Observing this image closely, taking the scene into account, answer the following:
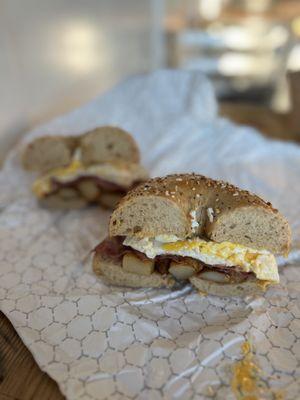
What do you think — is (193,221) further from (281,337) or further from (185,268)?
(281,337)

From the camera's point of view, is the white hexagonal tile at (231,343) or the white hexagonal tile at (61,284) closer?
the white hexagonal tile at (231,343)

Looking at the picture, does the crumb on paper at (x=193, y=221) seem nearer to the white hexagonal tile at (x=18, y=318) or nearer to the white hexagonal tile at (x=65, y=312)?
the white hexagonal tile at (x=65, y=312)

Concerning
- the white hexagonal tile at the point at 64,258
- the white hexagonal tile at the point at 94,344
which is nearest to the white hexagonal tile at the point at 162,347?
the white hexagonal tile at the point at 94,344

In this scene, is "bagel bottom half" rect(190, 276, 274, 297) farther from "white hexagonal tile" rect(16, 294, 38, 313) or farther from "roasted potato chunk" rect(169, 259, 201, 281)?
"white hexagonal tile" rect(16, 294, 38, 313)

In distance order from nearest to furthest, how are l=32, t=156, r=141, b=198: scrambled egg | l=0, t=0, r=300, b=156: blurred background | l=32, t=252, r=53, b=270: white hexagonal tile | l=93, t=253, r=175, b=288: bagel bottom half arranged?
l=93, t=253, r=175, b=288: bagel bottom half
l=32, t=252, r=53, b=270: white hexagonal tile
l=32, t=156, r=141, b=198: scrambled egg
l=0, t=0, r=300, b=156: blurred background

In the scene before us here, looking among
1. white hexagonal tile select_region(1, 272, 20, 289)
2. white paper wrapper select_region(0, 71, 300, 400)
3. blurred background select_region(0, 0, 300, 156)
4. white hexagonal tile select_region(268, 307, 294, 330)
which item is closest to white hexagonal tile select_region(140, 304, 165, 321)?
white paper wrapper select_region(0, 71, 300, 400)

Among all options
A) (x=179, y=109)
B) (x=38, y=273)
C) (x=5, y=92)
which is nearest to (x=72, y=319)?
(x=38, y=273)

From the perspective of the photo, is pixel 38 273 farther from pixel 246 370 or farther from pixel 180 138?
pixel 180 138

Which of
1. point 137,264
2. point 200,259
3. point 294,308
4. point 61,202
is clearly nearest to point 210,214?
point 200,259
